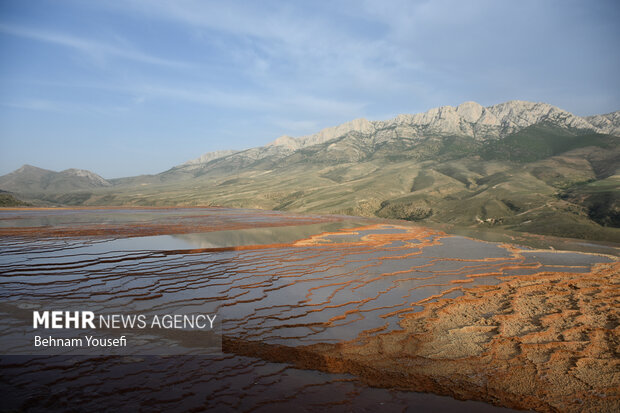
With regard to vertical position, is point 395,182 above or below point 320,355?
above

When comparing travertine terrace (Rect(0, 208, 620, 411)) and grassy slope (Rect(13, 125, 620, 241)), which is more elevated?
grassy slope (Rect(13, 125, 620, 241))

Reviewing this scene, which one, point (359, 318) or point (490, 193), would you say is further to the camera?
point (490, 193)

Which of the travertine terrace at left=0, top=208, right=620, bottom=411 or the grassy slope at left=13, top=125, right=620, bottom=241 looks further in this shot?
the grassy slope at left=13, top=125, right=620, bottom=241

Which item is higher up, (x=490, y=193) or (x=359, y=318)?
(x=490, y=193)

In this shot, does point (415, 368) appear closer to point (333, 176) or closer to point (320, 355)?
point (320, 355)

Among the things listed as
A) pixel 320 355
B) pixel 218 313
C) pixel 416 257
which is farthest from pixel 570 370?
pixel 416 257

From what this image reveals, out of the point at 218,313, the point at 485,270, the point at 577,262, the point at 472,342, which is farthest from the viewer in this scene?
the point at 577,262

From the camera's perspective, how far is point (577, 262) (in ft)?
77.3

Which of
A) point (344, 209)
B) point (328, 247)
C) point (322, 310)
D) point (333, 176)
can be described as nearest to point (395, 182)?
point (344, 209)

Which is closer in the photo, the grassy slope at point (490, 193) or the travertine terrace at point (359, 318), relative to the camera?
the travertine terrace at point (359, 318)

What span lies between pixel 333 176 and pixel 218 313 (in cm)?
13559

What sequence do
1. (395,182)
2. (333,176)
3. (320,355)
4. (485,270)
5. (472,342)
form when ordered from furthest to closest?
(333,176)
(395,182)
(485,270)
(472,342)
(320,355)

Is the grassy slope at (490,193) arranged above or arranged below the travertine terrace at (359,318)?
above

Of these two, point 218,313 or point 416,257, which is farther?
point 416,257
